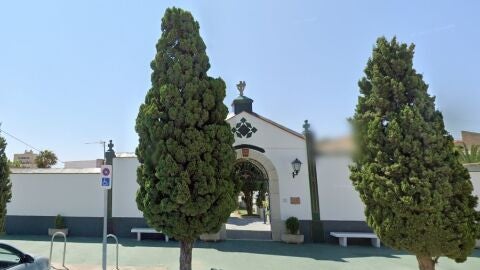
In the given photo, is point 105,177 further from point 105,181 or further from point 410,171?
point 410,171

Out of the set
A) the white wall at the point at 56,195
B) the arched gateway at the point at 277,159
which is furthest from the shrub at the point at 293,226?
the white wall at the point at 56,195

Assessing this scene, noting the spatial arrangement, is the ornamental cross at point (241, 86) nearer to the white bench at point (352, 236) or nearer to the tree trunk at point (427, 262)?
the white bench at point (352, 236)

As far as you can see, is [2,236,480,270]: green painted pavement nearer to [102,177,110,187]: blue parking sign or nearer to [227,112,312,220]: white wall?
[227,112,312,220]: white wall

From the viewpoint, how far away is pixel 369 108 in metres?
6.74

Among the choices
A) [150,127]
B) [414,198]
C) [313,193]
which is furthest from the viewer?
[313,193]

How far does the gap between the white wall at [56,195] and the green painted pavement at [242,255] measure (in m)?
1.25

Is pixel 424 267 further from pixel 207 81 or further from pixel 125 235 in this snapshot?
pixel 125 235

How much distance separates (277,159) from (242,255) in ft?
13.1

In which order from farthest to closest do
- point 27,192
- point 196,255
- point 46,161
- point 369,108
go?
point 46,161
point 27,192
point 196,255
point 369,108

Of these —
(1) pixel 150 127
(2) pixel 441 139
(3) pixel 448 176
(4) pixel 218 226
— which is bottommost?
(4) pixel 218 226

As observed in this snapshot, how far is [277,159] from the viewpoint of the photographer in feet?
40.5

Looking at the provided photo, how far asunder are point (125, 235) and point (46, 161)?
26.5m

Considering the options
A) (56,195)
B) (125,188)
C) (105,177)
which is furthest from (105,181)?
(56,195)

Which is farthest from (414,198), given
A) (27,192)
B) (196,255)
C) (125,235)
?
(27,192)
